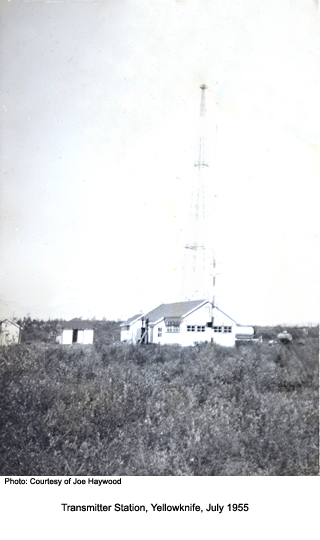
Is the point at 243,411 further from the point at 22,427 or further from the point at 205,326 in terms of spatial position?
the point at 22,427

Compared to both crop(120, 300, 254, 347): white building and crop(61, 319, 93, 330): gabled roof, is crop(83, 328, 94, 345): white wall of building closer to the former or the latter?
crop(61, 319, 93, 330): gabled roof

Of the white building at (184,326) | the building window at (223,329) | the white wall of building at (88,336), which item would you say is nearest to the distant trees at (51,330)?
the white wall of building at (88,336)

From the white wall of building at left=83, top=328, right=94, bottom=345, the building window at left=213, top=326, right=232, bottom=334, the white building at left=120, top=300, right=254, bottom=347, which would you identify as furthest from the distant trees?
the building window at left=213, top=326, right=232, bottom=334

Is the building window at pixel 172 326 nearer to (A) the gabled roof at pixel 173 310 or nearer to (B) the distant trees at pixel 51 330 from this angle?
(A) the gabled roof at pixel 173 310

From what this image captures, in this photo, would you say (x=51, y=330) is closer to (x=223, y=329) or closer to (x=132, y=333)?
(x=132, y=333)

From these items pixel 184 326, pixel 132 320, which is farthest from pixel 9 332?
pixel 184 326

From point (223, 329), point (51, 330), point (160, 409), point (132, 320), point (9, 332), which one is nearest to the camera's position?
point (160, 409)
